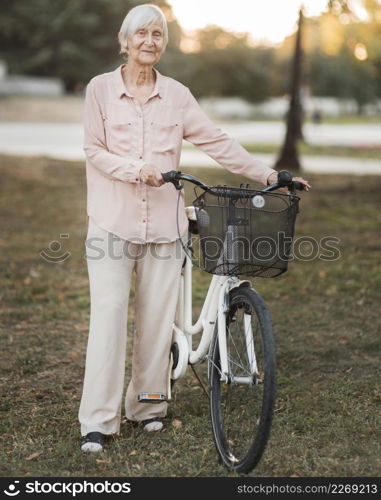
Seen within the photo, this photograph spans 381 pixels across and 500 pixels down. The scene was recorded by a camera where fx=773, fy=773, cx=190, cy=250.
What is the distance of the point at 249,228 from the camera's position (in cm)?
346

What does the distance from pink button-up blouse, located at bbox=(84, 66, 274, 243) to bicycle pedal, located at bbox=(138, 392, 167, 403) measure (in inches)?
34.8

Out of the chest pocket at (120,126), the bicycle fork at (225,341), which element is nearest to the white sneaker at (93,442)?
the bicycle fork at (225,341)

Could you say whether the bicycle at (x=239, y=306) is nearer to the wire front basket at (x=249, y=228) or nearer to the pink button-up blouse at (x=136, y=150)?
the wire front basket at (x=249, y=228)

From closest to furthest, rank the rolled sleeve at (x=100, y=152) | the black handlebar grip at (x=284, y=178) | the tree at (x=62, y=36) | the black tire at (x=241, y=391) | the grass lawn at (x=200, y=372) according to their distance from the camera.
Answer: the black tire at (x=241, y=391)
the black handlebar grip at (x=284, y=178)
the rolled sleeve at (x=100, y=152)
the grass lawn at (x=200, y=372)
the tree at (x=62, y=36)

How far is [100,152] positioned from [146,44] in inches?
22.2

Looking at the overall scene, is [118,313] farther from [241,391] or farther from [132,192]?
[241,391]

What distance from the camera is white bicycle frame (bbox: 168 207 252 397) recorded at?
371 cm

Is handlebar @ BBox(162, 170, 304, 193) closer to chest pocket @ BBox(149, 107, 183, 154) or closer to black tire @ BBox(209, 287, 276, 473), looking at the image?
chest pocket @ BBox(149, 107, 183, 154)

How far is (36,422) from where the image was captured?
14.3 ft

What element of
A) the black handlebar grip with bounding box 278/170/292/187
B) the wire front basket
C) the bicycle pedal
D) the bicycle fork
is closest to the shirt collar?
the wire front basket

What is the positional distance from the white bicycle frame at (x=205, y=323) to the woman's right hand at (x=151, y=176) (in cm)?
58

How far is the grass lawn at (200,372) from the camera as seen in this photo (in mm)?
3764
